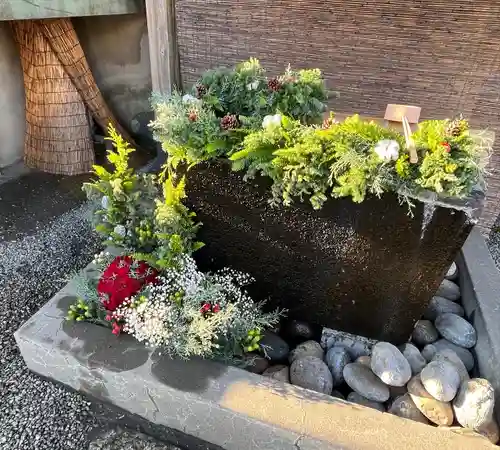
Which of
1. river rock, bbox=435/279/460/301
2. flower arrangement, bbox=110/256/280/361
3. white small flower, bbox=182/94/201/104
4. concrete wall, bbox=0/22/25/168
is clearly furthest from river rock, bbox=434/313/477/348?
concrete wall, bbox=0/22/25/168

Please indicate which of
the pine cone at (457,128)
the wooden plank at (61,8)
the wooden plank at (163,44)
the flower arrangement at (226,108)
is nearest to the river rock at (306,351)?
the flower arrangement at (226,108)

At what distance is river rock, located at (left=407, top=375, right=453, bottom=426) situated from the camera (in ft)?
5.65

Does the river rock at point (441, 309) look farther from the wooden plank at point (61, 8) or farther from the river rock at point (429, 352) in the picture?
the wooden plank at point (61, 8)

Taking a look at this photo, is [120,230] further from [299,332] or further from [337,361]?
[337,361]

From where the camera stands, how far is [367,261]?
1906 millimetres

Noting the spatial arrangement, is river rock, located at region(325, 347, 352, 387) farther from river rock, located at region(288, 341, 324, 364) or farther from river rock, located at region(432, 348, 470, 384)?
river rock, located at region(432, 348, 470, 384)

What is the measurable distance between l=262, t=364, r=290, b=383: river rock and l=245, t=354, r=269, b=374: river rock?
0.03 m

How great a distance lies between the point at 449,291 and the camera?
95.7 inches

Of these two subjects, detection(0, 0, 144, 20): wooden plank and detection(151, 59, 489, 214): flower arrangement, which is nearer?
detection(151, 59, 489, 214): flower arrangement

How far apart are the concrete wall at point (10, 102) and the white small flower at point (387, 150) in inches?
140

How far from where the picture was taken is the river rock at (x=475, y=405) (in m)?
1.68

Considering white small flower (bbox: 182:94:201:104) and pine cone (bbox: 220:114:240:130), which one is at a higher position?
white small flower (bbox: 182:94:201:104)

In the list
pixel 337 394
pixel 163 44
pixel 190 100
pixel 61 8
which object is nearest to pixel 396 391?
pixel 337 394

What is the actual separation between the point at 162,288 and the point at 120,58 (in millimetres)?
2974
